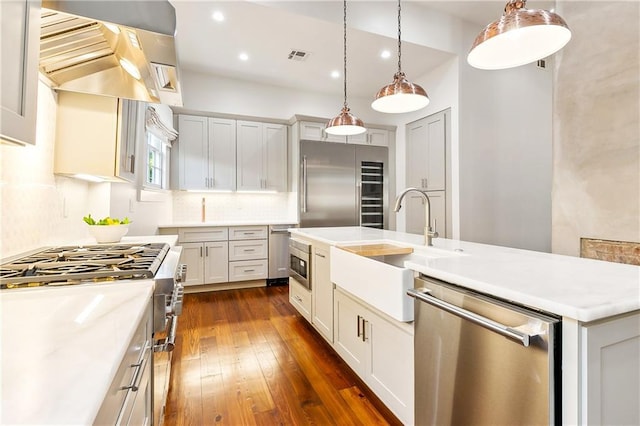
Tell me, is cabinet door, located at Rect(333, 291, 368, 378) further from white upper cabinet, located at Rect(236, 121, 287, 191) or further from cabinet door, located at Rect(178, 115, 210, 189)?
cabinet door, located at Rect(178, 115, 210, 189)

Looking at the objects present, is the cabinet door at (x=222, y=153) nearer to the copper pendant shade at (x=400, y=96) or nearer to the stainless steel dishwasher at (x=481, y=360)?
the copper pendant shade at (x=400, y=96)

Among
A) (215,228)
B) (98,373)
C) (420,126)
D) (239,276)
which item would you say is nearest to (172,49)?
(98,373)

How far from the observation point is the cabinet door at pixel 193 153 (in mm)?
4215

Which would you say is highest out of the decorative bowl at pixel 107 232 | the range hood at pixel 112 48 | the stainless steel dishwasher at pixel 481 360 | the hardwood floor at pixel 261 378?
the range hood at pixel 112 48

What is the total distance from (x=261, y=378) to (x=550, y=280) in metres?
1.79

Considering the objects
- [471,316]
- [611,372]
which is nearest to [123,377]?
[471,316]

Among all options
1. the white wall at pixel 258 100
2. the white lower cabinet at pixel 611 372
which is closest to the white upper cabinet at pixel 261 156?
the white wall at pixel 258 100

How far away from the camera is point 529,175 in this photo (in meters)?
4.01

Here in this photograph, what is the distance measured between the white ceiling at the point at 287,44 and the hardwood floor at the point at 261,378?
9.82 ft

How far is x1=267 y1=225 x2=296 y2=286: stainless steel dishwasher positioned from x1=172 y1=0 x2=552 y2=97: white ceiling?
2201 millimetres

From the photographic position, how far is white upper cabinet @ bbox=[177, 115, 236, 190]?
13.9 feet

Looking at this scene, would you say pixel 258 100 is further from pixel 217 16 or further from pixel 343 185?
pixel 343 185

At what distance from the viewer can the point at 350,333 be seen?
1.97 metres

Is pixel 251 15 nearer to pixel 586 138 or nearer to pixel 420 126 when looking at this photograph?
pixel 420 126
